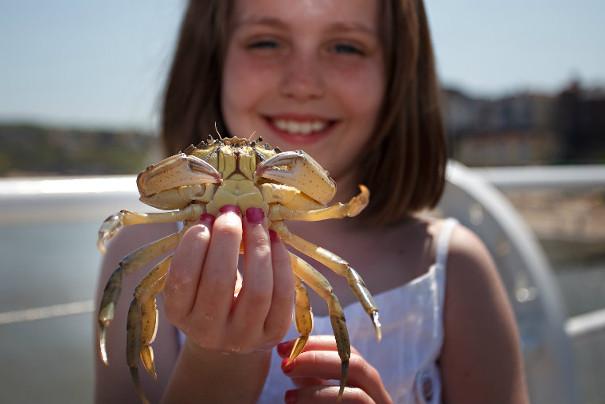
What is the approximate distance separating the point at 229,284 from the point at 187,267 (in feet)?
0.25

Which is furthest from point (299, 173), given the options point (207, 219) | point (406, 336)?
point (406, 336)

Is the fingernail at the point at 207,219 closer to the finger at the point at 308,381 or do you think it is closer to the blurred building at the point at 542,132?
the finger at the point at 308,381

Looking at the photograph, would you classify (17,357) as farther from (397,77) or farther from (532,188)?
(532,188)

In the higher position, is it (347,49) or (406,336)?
(347,49)

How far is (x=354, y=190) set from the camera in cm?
236

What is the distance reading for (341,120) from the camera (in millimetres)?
2049

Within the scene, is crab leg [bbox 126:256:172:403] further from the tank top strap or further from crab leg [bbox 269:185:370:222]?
the tank top strap

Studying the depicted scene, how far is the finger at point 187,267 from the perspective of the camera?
108cm

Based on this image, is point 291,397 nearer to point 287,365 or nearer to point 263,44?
point 287,365

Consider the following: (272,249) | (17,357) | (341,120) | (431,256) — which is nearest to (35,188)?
(17,357)

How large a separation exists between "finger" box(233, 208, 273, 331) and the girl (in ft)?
0.85

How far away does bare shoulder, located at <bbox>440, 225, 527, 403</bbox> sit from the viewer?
1.86 m

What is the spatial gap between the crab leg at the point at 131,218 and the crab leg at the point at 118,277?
0.04 meters

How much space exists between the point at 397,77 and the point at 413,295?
0.76 m
